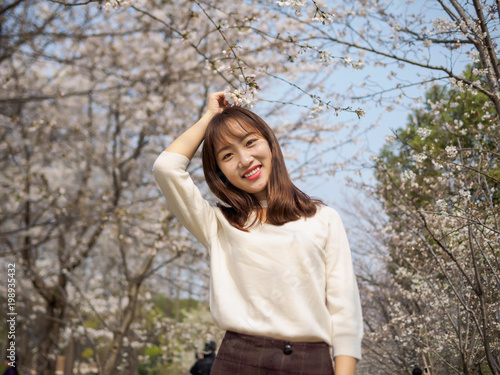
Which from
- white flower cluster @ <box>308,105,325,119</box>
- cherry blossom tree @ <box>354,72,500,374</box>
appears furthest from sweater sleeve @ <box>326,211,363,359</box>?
cherry blossom tree @ <box>354,72,500,374</box>

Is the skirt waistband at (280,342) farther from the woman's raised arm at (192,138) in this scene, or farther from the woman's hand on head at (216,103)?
the woman's hand on head at (216,103)

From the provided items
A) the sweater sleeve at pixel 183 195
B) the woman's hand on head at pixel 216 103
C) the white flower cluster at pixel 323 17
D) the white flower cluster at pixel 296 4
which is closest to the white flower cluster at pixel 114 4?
the white flower cluster at pixel 296 4

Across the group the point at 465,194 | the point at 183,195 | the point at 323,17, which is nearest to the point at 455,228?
the point at 465,194

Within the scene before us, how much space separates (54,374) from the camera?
24.7ft

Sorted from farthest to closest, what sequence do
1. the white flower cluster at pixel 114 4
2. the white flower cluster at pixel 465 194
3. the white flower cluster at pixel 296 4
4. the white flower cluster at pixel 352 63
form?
1. the white flower cluster at pixel 465 194
2. the white flower cluster at pixel 114 4
3. the white flower cluster at pixel 352 63
4. the white flower cluster at pixel 296 4

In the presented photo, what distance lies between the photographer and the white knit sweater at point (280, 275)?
1.29m

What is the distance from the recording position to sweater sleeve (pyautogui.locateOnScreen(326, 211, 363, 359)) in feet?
4.19

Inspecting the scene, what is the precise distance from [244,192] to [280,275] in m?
0.37

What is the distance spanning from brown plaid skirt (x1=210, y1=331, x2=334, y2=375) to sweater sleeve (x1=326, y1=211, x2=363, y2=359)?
5 centimetres

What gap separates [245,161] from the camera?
1.53 m

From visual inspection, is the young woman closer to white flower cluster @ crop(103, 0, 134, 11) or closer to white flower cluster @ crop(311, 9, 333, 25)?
white flower cluster @ crop(311, 9, 333, 25)

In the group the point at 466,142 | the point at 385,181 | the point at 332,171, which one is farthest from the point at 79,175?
the point at 466,142

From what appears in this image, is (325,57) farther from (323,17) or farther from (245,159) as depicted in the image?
(245,159)

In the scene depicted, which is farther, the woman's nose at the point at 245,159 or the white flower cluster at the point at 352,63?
the white flower cluster at the point at 352,63
